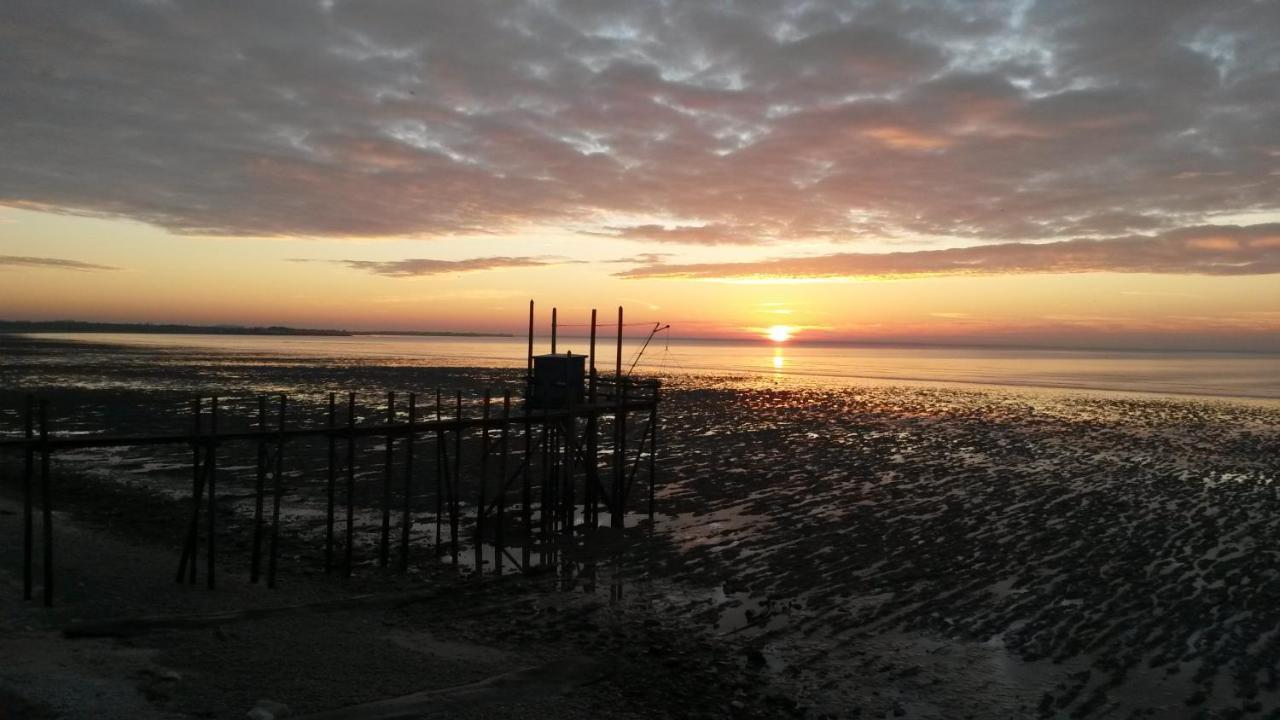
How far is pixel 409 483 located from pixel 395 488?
714cm

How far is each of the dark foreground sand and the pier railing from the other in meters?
0.59

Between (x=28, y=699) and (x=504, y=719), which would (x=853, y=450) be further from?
(x=28, y=699)

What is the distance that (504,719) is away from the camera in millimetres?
8461

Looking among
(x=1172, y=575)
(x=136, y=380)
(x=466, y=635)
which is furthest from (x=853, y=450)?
(x=136, y=380)

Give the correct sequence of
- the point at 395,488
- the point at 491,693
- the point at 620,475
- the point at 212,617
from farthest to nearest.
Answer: the point at 395,488 < the point at 620,475 < the point at 212,617 < the point at 491,693

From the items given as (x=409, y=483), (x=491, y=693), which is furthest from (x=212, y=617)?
(x=491, y=693)

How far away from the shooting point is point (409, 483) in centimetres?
1444

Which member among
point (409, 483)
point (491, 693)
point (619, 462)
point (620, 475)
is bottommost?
point (491, 693)

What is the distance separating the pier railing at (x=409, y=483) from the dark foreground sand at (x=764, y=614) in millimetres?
592

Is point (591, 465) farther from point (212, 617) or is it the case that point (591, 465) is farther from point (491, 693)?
point (491, 693)

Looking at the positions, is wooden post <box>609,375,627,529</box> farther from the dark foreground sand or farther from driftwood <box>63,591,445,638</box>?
driftwood <box>63,591,445,638</box>

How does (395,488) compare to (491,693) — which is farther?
(395,488)

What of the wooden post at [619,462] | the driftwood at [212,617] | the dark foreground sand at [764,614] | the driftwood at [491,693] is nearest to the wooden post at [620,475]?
the wooden post at [619,462]

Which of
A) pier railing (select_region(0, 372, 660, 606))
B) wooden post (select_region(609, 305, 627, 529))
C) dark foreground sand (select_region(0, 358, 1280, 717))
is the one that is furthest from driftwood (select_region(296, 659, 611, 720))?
wooden post (select_region(609, 305, 627, 529))
